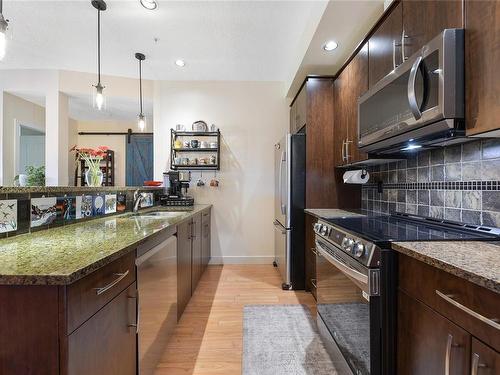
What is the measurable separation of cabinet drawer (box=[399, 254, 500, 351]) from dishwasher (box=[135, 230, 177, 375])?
1.17 metres

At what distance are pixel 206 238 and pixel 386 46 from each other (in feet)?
9.26

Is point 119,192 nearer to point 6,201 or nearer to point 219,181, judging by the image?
point 6,201

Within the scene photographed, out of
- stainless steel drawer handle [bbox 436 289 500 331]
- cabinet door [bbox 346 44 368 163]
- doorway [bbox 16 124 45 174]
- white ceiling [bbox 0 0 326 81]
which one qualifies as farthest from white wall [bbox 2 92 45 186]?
stainless steel drawer handle [bbox 436 289 500 331]

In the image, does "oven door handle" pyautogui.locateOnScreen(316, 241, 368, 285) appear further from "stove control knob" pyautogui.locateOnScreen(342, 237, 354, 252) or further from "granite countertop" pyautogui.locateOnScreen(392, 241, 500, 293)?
"granite countertop" pyautogui.locateOnScreen(392, 241, 500, 293)

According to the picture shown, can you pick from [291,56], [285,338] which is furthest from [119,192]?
[291,56]

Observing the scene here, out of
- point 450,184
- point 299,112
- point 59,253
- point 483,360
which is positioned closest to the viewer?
point 483,360

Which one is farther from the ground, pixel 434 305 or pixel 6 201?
pixel 6 201

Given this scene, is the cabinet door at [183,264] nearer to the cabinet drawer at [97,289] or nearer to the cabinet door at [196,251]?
the cabinet door at [196,251]

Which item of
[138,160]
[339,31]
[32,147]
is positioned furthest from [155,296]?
[32,147]

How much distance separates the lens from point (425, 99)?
3.92ft

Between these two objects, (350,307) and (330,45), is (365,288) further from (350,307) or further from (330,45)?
(330,45)

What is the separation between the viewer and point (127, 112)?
466cm

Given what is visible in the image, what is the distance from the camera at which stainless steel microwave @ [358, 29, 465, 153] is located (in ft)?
3.51

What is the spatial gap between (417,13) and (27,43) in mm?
3893
